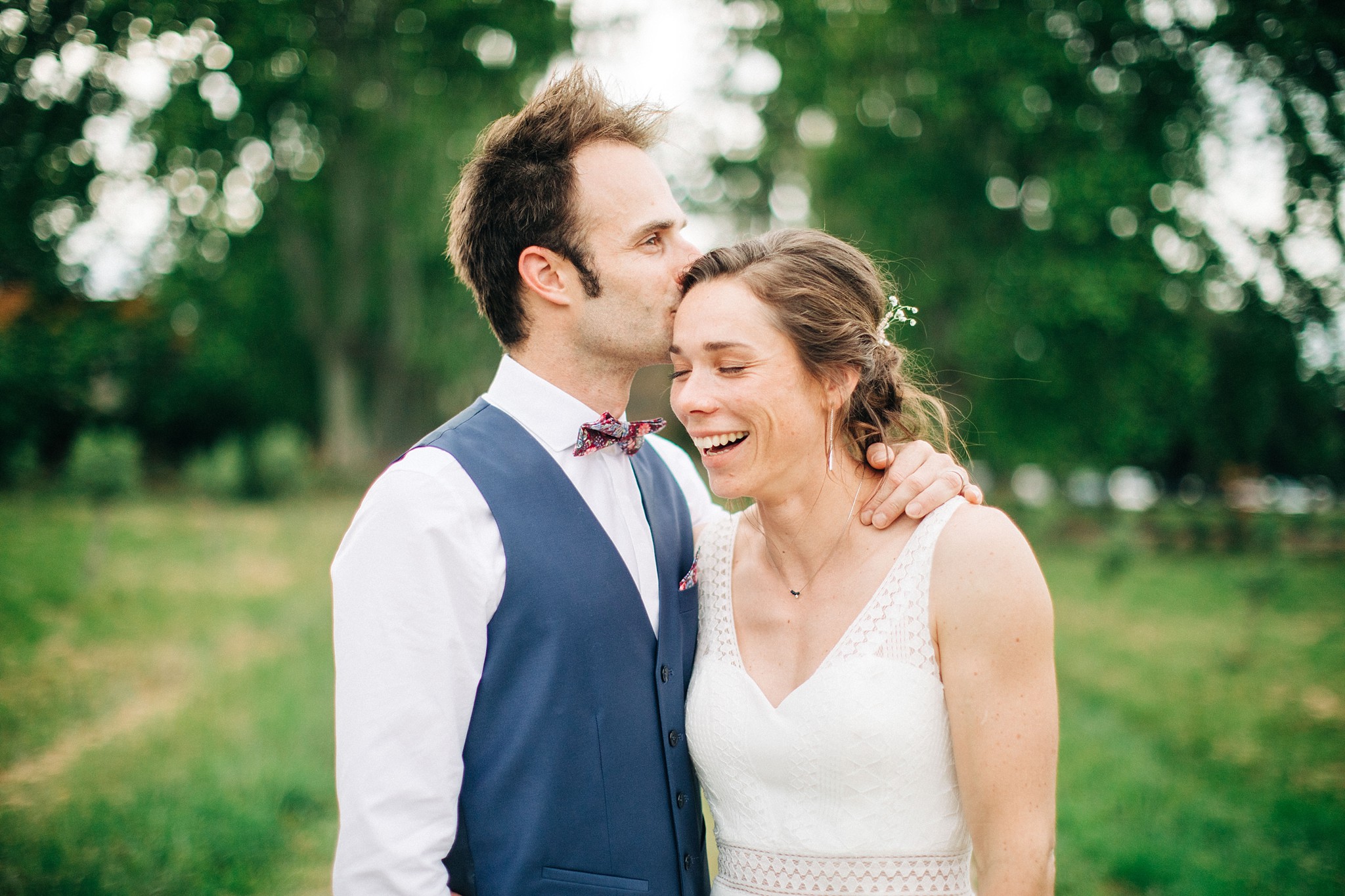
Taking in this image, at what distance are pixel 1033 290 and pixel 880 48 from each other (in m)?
5.01

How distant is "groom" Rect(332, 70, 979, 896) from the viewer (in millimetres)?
1788

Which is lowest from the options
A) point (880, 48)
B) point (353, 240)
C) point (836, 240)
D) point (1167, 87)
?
point (836, 240)

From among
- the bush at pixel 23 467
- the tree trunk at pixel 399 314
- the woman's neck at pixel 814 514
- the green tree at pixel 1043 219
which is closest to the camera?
the woman's neck at pixel 814 514

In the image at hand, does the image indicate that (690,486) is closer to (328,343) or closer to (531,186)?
(531,186)

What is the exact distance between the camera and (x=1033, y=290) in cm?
1317

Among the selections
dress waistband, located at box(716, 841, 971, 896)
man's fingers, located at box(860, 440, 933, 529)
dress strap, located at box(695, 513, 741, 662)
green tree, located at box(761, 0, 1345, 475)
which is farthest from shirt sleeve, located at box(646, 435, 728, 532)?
green tree, located at box(761, 0, 1345, 475)

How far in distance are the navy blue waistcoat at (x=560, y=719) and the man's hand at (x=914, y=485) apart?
66 centimetres

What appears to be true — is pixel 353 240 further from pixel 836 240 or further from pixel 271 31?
pixel 836 240

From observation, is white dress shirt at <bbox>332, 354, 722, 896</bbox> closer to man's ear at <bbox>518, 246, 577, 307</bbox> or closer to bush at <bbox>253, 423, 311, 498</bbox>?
man's ear at <bbox>518, 246, 577, 307</bbox>

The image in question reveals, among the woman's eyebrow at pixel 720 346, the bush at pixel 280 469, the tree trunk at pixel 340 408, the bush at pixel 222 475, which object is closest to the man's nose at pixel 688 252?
the woman's eyebrow at pixel 720 346

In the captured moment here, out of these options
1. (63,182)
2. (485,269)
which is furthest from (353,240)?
(485,269)

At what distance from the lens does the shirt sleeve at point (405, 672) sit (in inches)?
68.5

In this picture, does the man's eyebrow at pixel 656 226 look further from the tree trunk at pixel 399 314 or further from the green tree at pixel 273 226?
the tree trunk at pixel 399 314

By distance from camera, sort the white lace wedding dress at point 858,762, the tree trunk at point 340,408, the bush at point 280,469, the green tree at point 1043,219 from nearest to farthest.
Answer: the white lace wedding dress at point 858,762
the green tree at point 1043,219
the bush at point 280,469
the tree trunk at point 340,408
